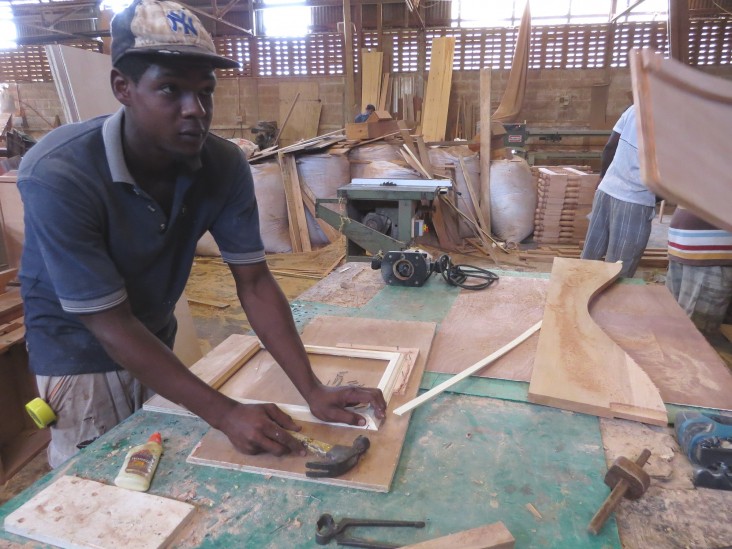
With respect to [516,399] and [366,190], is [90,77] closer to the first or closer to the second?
[366,190]

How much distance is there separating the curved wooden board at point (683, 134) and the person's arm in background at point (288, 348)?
2.65 ft

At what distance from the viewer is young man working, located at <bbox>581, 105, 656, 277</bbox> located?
2.91m

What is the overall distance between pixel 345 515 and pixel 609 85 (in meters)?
10.4

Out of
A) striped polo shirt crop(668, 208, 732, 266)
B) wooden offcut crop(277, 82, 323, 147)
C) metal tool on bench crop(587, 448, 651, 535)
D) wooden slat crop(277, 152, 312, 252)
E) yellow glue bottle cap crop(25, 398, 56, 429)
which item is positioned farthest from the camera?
wooden offcut crop(277, 82, 323, 147)

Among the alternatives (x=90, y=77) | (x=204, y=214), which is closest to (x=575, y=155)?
(x=90, y=77)

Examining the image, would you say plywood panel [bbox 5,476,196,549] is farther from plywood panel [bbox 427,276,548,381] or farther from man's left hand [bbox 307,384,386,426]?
plywood panel [bbox 427,276,548,381]

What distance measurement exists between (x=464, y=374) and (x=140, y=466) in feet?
2.76

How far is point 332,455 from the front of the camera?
38.8 inches

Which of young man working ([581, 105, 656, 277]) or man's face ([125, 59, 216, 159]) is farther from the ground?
man's face ([125, 59, 216, 159])

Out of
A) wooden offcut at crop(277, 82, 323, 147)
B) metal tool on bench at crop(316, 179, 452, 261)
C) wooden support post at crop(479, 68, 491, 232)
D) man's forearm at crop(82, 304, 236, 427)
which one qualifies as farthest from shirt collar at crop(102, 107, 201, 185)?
wooden offcut at crop(277, 82, 323, 147)

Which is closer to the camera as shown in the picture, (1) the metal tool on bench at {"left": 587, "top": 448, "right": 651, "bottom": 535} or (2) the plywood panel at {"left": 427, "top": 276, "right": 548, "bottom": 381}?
(1) the metal tool on bench at {"left": 587, "top": 448, "right": 651, "bottom": 535}

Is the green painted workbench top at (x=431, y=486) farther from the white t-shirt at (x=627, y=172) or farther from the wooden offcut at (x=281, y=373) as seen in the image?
the white t-shirt at (x=627, y=172)

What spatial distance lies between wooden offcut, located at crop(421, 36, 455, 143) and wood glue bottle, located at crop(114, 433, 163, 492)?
7.33 meters

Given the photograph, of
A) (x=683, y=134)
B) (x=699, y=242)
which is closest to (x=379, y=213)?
(x=699, y=242)
